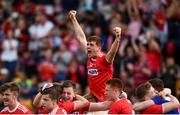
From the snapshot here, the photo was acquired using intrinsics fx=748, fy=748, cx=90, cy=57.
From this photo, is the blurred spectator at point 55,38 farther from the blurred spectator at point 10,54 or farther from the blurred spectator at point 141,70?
the blurred spectator at point 141,70

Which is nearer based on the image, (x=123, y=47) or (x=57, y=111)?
(x=57, y=111)

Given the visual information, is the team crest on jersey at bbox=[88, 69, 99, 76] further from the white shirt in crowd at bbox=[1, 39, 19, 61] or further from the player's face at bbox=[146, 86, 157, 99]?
the white shirt in crowd at bbox=[1, 39, 19, 61]

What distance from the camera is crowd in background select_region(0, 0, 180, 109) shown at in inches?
847

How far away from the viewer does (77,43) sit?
23.4 meters

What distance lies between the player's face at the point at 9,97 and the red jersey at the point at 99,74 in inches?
90.3

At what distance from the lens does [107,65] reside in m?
14.6

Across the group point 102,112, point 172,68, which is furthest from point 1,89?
point 172,68

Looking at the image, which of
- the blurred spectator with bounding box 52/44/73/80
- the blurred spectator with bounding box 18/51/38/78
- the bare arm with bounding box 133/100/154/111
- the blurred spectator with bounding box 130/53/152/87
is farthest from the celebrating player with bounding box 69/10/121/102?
the blurred spectator with bounding box 18/51/38/78

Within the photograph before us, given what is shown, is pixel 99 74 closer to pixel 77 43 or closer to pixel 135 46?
pixel 135 46

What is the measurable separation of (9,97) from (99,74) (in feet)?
7.94

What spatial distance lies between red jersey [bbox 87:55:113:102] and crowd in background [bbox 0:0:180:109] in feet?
16.3

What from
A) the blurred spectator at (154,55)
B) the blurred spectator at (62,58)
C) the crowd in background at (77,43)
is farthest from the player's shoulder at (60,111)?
the blurred spectator at (62,58)

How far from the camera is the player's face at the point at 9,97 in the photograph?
504 inches

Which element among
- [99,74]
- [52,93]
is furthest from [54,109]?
[99,74]
